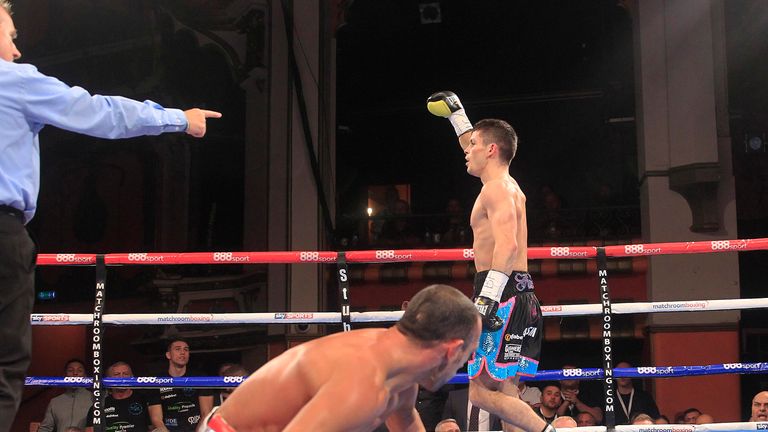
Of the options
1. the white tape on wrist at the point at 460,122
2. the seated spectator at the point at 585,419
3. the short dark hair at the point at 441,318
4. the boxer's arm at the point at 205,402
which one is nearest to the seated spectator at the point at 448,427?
the seated spectator at the point at 585,419

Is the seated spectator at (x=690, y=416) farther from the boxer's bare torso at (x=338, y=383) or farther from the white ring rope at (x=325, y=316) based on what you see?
the boxer's bare torso at (x=338, y=383)

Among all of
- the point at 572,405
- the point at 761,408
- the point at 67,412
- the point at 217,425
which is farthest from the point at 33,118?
the point at 572,405

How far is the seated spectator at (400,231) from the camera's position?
9164 mm

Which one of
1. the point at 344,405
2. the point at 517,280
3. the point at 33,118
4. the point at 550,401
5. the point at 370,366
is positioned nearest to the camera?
the point at 344,405

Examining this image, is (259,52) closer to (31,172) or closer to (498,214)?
(498,214)

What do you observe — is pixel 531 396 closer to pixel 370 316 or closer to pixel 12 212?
pixel 370 316

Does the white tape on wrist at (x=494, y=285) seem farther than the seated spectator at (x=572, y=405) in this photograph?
No

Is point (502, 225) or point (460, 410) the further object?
point (460, 410)

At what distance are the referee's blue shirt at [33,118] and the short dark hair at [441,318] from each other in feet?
3.12

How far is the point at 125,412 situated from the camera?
15.1 ft

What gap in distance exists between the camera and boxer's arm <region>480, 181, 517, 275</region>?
115 inches

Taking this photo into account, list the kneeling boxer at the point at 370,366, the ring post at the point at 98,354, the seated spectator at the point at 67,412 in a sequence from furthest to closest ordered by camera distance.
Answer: the seated spectator at the point at 67,412 → the ring post at the point at 98,354 → the kneeling boxer at the point at 370,366

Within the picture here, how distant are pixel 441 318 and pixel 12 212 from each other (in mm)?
1137

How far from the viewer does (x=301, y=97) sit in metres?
8.09
